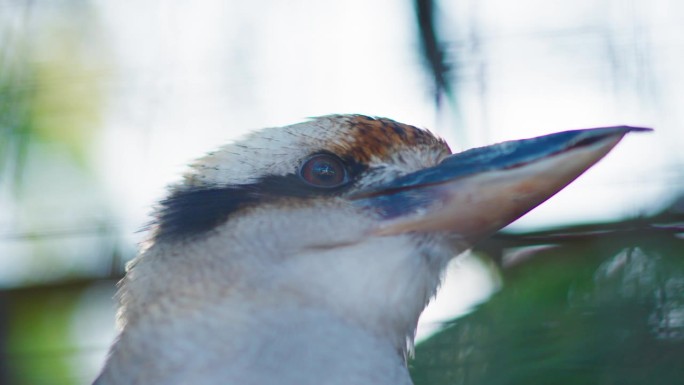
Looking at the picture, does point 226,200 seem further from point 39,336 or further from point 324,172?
point 39,336

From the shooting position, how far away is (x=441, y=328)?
55.0 inches

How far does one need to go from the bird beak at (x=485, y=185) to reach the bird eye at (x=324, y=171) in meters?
0.03

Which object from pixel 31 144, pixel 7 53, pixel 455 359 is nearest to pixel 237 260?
pixel 455 359

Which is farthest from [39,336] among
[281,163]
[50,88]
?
[281,163]

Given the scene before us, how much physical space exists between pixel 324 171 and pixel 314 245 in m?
0.09

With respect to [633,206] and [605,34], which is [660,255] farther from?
[605,34]

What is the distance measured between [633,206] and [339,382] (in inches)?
29.7

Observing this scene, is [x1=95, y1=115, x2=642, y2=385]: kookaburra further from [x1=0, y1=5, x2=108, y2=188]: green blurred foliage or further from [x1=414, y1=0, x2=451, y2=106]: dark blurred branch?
[x1=0, y1=5, x2=108, y2=188]: green blurred foliage

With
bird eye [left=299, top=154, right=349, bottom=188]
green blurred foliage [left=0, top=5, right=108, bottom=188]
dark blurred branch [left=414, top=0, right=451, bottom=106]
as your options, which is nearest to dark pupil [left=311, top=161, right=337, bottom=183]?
bird eye [left=299, top=154, right=349, bottom=188]

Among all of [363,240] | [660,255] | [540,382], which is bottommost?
[540,382]

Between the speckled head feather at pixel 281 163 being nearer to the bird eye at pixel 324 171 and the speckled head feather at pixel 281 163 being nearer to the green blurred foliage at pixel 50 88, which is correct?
the bird eye at pixel 324 171

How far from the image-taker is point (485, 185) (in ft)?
3.26

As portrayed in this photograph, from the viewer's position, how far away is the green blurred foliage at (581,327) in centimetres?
130

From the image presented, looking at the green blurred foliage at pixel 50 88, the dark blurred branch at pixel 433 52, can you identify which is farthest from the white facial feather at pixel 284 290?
the green blurred foliage at pixel 50 88
